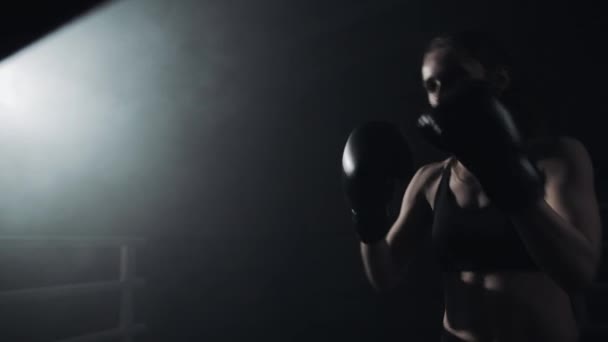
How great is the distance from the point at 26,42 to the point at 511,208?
1.32 m

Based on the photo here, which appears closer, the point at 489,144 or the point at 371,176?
Result: the point at 489,144

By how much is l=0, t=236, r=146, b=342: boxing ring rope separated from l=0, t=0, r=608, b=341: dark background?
17.2 inches

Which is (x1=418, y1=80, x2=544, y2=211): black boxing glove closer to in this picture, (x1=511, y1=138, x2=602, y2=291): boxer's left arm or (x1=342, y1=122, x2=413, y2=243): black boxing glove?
(x1=511, y1=138, x2=602, y2=291): boxer's left arm

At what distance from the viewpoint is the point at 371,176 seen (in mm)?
1156

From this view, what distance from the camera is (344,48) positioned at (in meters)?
3.20

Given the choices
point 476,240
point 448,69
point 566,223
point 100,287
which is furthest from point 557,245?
point 100,287

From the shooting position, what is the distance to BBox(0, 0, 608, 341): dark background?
2.67 metres

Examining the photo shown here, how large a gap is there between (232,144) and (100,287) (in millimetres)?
1502

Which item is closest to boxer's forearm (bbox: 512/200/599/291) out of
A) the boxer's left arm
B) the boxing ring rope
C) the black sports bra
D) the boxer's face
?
the boxer's left arm

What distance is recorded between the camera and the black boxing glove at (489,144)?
0.79 metres

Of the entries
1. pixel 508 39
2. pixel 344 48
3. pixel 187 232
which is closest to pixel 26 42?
pixel 187 232

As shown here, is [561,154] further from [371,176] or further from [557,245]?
[371,176]

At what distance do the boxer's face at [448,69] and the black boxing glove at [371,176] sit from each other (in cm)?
21

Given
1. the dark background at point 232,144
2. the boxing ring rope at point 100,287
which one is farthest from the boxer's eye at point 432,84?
the dark background at point 232,144
